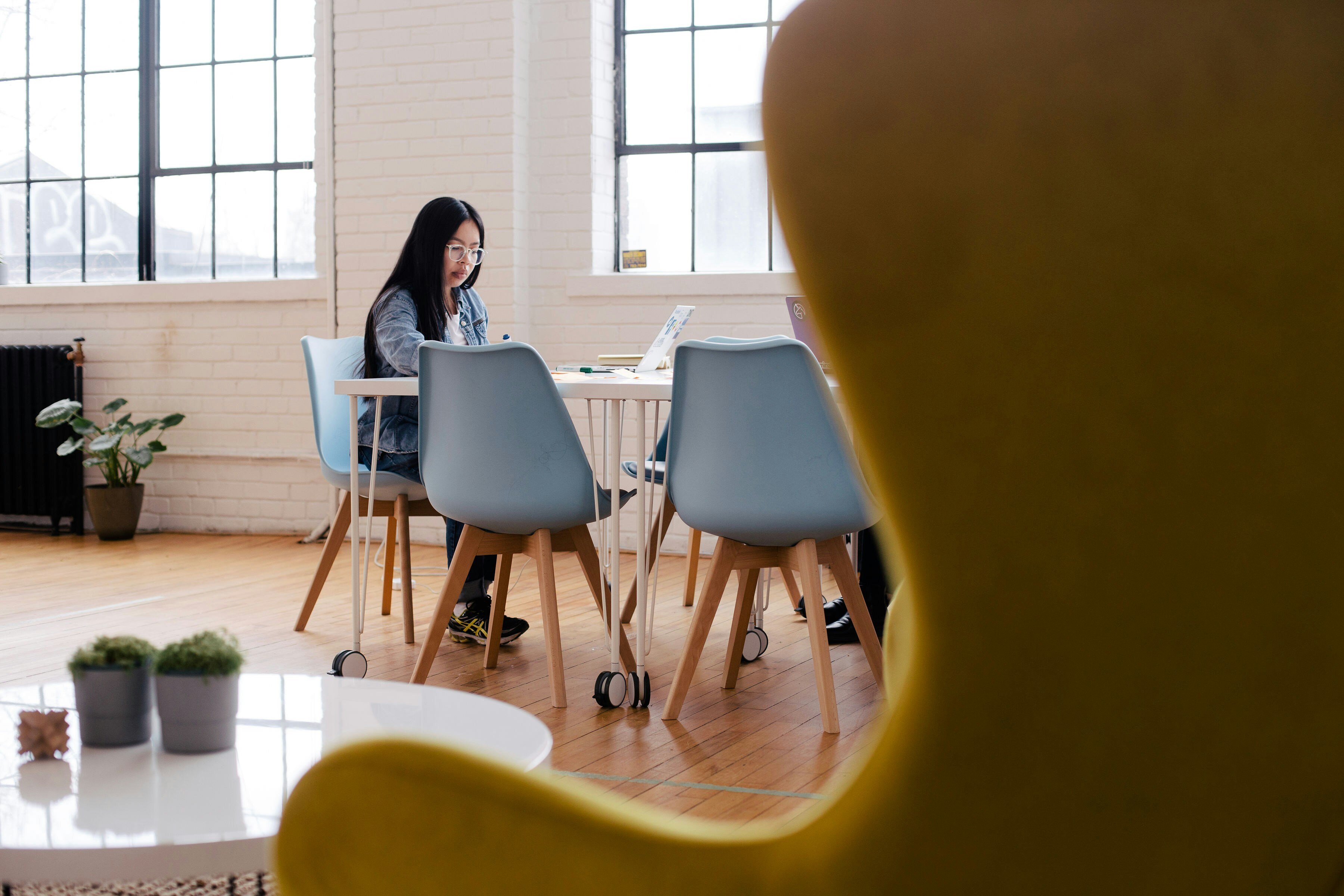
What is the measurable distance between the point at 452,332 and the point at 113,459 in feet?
8.85

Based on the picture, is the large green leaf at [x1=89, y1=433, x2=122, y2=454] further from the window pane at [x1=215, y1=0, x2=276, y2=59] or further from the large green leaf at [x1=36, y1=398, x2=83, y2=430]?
the window pane at [x1=215, y1=0, x2=276, y2=59]

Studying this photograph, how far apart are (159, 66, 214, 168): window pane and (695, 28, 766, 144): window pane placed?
7.77ft

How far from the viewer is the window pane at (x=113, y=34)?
5.76 metres

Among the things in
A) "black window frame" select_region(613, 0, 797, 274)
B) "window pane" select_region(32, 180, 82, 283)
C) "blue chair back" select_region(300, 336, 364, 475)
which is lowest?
"blue chair back" select_region(300, 336, 364, 475)

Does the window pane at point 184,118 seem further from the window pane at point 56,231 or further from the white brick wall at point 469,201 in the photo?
the white brick wall at point 469,201

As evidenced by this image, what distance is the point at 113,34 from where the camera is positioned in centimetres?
579

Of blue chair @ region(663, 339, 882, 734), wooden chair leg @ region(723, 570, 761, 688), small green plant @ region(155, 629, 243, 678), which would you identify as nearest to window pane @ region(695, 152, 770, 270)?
wooden chair leg @ region(723, 570, 761, 688)

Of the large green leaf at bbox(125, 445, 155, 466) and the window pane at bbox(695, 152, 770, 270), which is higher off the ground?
the window pane at bbox(695, 152, 770, 270)

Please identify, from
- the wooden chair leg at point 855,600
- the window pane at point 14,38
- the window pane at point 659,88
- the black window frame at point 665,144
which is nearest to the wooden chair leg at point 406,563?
the wooden chair leg at point 855,600

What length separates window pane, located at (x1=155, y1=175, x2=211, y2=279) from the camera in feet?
18.5

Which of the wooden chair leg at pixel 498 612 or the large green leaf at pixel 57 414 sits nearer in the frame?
the wooden chair leg at pixel 498 612

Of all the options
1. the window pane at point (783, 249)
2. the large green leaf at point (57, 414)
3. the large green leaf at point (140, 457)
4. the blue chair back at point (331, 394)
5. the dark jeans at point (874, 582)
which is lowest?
the dark jeans at point (874, 582)

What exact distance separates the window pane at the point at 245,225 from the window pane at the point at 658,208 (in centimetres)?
A: 169

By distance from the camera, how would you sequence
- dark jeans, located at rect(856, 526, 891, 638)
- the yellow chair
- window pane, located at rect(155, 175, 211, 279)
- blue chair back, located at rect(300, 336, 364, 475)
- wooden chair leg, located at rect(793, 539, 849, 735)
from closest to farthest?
1. the yellow chair
2. wooden chair leg, located at rect(793, 539, 849, 735)
3. dark jeans, located at rect(856, 526, 891, 638)
4. blue chair back, located at rect(300, 336, 364, 475)
5. window pane, located at rect(155, 175, 211, 279)
